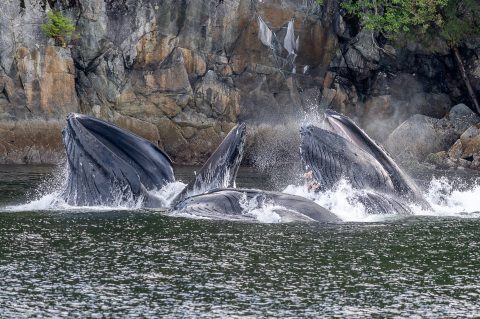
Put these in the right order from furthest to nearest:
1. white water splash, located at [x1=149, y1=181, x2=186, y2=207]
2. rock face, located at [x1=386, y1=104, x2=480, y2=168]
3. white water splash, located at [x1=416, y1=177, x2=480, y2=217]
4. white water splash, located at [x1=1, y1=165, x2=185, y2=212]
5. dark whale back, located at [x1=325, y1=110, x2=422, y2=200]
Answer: rock face, located at [x1=386, y1=104, x2=480, y2=168] → white water splash, located at [x1=416, y1=177, x2=480, y2=217] → white water splash, located at [x1=149, y1=181, x2=186, y2=207] → dark whale back, located at [x1=325, y1=110, x2=422, y2=200] → white water splash, located at [x1=1, y1=165, x2=185, y2=212]

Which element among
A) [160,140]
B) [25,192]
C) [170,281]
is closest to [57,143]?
[160,140]

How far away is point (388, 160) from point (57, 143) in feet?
67.7

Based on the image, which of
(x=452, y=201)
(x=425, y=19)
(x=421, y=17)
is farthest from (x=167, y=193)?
(x=425, y=19)

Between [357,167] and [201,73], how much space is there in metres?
22.3

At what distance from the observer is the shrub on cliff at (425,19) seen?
44.0 m

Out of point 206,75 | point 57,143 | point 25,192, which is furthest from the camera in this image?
point 206,75

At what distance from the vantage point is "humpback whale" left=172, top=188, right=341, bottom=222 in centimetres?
2045

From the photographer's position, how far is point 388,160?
72.4 feet

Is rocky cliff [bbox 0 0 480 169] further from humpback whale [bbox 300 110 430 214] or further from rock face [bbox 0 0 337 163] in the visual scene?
humpback whale [bbox 300 110 430 214]

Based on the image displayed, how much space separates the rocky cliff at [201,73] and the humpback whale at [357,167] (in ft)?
66.3

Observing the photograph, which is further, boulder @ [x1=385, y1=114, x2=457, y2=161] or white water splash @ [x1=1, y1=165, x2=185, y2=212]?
boulder @ [x1=385, y1=114, x2=457, y2=161]

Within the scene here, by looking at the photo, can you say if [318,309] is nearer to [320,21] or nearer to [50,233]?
[50,233]

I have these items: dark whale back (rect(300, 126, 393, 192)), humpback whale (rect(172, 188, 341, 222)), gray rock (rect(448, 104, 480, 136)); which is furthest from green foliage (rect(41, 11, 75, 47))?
dark whale back (rect(300, 126, 393, 192))

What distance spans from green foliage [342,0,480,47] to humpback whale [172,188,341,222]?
24.1 meters
